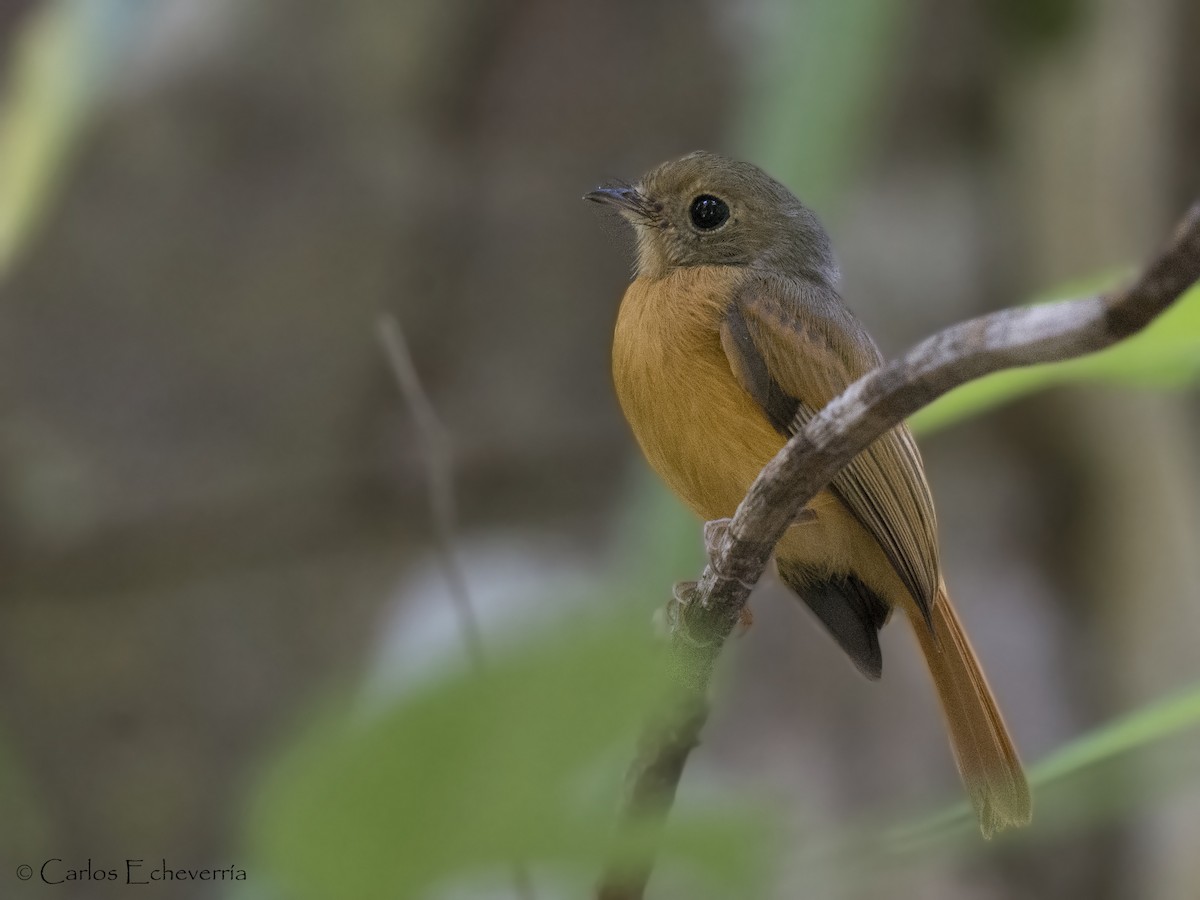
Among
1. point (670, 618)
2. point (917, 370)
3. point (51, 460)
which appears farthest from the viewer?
point (51, 460)

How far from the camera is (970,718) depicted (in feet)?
4.58

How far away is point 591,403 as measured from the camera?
3289mm

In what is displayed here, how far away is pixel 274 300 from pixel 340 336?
0.64 ft

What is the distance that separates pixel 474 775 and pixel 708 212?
1.51 metres

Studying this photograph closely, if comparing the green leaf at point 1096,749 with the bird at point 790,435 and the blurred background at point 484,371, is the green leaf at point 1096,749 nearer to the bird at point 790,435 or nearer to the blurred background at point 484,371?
the bird at point 790,435

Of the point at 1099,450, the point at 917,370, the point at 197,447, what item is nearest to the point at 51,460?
the point at 197,447

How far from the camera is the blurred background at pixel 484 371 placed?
2.97 meters

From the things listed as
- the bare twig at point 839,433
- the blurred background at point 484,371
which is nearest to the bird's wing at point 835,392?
the bare twig at point 839,433

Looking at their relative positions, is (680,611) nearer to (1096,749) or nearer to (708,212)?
Result: (1096,749)

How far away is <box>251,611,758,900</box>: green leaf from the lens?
0.79ft

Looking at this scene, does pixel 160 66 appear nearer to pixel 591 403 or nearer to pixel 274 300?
pixel 274 300

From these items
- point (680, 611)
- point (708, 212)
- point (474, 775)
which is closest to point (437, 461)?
point (680, 611)

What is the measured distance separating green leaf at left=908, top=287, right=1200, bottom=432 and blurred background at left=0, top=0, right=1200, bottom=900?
1.92 m

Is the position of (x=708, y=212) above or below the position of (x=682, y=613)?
above
